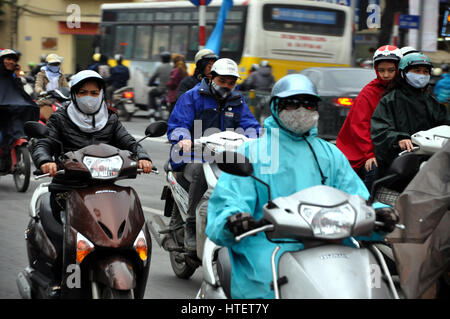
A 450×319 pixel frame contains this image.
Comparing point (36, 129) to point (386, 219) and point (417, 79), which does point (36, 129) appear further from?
point (417, 79)

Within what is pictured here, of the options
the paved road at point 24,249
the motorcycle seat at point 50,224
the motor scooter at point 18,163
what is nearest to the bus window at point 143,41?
the paved road at point 24,249

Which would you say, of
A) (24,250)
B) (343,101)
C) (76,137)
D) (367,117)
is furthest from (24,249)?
(343,101)

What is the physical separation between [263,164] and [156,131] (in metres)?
1.43

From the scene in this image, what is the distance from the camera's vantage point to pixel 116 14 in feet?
87.2

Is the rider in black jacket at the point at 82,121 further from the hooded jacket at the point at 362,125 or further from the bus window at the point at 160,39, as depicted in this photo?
the bus window at the point at 160,39

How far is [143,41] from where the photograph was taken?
1000 inches

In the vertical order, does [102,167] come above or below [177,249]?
above

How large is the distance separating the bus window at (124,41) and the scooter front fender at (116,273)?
72.4 ft

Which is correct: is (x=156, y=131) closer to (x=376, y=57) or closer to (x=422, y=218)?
(x=422, y=218)

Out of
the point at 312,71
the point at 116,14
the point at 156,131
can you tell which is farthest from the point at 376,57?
the point at 116,14

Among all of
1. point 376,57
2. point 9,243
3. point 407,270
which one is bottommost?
point 9,243

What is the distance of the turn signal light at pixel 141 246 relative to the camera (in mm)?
4461

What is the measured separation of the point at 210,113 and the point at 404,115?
145cm

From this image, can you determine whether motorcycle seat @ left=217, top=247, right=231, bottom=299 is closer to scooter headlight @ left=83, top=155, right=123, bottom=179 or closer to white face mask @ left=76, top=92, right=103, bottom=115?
scooter headlight @ left=83, top=155, right=123, bottom=179
